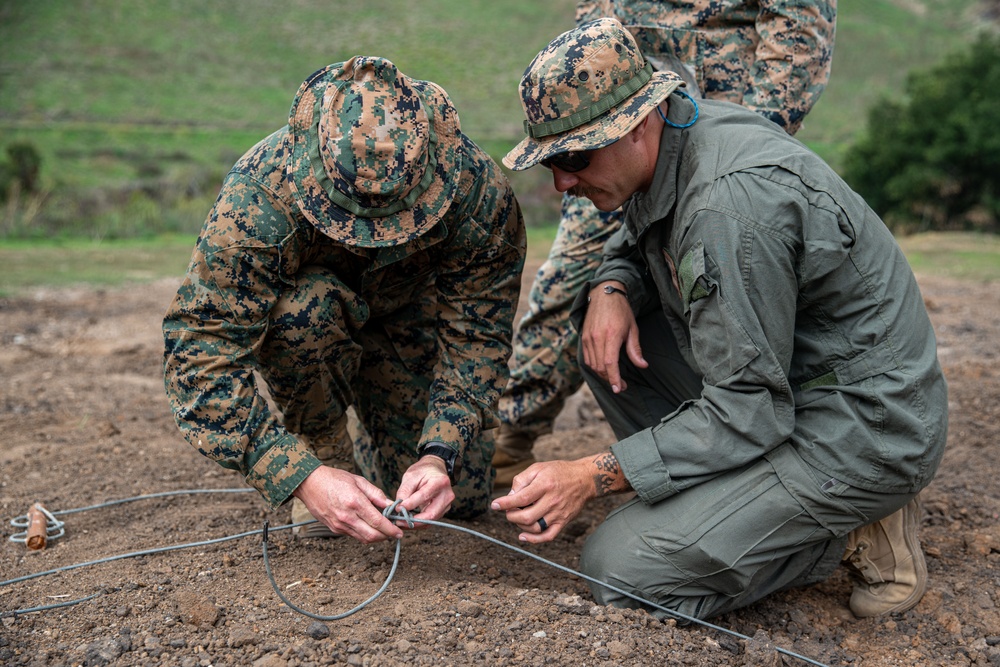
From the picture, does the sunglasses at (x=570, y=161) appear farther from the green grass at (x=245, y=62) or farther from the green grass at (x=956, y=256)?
the green grass at (x=245, y=62)

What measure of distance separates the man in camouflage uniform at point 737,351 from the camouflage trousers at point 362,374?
2.55 ft

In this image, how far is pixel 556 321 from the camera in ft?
12.2

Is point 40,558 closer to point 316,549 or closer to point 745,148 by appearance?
point 316,549

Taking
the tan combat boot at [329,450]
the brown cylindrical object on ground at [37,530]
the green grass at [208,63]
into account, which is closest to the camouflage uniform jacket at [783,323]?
the tan combat boot at [329,450]

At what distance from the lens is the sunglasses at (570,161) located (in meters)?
2.55

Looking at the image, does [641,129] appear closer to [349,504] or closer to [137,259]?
[349,504]

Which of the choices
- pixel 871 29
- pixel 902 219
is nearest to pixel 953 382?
pixel 902 219

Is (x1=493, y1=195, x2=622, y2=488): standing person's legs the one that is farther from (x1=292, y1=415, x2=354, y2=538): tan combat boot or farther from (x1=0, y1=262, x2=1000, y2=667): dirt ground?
(x1=292, y1=415, x2=354, y2=538): tan combat boot

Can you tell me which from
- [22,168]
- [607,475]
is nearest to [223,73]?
[22,168]

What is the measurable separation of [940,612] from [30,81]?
32236 mm

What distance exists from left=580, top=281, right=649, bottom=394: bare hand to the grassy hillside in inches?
455

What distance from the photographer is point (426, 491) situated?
257 cm

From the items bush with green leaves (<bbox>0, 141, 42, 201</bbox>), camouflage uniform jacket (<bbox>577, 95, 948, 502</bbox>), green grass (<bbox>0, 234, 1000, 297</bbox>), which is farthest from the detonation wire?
bush with green leaves (<bbox>0, 141, 42, 201</bbox>)

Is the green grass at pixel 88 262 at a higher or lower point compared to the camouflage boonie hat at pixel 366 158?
lower
